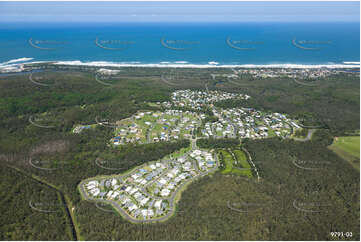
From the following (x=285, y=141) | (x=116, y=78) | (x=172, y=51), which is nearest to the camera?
(x=285, y=141)

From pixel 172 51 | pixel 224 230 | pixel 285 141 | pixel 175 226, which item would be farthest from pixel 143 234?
pixel 172 51

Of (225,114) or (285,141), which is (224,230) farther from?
(225,114)

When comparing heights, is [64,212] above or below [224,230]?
below

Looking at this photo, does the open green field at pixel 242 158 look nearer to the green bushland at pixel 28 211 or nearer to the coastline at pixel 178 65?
the green bushland at pixel 28 211

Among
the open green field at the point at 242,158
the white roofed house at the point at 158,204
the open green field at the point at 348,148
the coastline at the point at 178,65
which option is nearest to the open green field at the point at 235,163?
the open green field at the point at 242,158

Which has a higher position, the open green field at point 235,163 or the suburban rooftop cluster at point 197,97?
the open green field at point 235,163

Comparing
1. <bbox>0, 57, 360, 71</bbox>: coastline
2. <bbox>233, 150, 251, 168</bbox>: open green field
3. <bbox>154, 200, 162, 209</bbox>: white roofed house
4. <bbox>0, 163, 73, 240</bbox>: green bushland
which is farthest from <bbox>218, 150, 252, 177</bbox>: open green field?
<bbox>0, 57, 360, 71</bbox>: coastline

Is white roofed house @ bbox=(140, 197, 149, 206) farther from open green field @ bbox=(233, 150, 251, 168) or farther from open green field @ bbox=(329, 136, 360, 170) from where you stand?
open green field @ bbox=(329, 136, 360, 170)

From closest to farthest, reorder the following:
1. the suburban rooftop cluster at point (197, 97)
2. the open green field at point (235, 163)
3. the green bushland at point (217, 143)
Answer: the open green field at point (235, 163) → the green bushland at point (217, 143) → the suburban rooftop cluster at point (197, 97)
